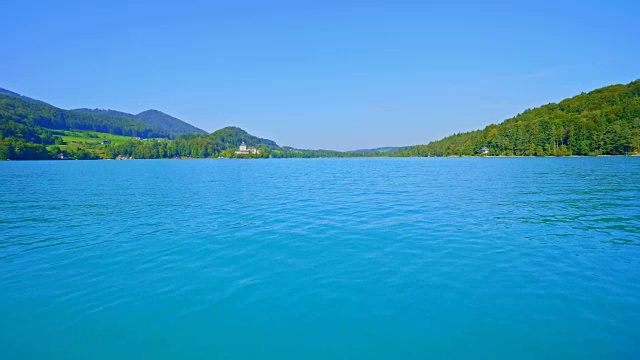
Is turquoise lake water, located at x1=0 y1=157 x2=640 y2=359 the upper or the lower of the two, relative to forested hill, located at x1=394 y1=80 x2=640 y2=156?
lower

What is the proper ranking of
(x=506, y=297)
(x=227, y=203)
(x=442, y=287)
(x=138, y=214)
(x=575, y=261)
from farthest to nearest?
(x=227, y=203), (x=138, y=214), (x=575, y=261), (x=442, y=287), (x=506, y=297)

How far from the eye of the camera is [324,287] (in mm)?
11852

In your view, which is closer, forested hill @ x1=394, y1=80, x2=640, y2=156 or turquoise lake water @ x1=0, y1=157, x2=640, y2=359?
turquoise lake water @ x1=0, y1=157, x2=640, y2=359

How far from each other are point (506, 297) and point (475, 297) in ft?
2.95

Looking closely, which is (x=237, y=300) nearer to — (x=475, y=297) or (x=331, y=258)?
(x=331, y=258)

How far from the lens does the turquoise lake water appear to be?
8516 millimetres

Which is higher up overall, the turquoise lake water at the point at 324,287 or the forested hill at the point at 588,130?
the forested hill at the point at 588,130

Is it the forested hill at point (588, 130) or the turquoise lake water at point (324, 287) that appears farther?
the forested hill at point (588, 130)

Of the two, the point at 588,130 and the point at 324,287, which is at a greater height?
the point at 588,130

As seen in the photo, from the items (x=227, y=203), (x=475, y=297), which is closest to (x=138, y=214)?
(x=227, y=203)

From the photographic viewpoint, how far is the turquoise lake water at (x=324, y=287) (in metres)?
8.52

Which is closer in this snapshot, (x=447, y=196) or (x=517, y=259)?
(x=517, y=259)

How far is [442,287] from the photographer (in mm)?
11641

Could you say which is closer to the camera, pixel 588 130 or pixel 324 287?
pixel 324 287
